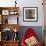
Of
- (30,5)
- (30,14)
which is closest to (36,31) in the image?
(30,14)

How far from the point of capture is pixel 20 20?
5793 millimetres

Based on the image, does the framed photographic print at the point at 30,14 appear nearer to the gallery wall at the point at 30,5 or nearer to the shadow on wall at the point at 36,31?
the gallery wall at the point at 30,5

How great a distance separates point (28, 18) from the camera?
5.79 metres

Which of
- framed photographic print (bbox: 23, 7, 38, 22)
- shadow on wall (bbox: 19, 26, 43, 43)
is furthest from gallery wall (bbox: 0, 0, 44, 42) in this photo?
framed photographic print (bbox: 23, 7, 38, 22)

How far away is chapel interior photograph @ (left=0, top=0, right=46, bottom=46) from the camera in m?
5.66

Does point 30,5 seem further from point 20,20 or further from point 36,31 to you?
point 36,31

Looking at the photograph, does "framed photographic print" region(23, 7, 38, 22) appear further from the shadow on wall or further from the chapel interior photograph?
the shadow on wall

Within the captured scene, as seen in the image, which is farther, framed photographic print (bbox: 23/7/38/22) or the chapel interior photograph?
framed photographic print (bbox: 23/7/38/22)

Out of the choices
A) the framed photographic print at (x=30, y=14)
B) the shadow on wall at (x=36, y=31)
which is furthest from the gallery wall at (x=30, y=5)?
the framed photographic print at (x=30, y=14)

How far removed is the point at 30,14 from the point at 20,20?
435mm

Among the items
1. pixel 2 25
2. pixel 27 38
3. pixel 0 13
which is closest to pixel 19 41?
pixel 27 38

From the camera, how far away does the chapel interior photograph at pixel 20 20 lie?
5664 mm

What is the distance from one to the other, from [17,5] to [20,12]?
0.28 meters

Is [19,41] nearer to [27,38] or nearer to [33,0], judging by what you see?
[27,38]
